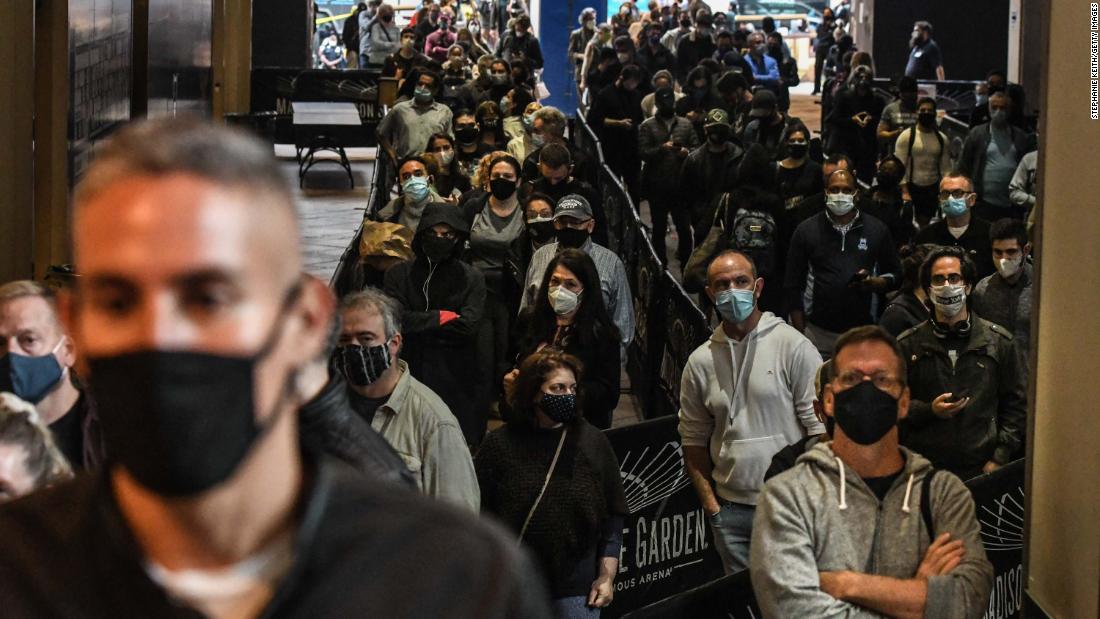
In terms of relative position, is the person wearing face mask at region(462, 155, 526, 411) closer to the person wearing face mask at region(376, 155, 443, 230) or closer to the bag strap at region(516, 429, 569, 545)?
the person wearing face mask at region(376, 155, 443, 230)

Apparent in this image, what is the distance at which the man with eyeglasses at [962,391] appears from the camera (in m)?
8.55

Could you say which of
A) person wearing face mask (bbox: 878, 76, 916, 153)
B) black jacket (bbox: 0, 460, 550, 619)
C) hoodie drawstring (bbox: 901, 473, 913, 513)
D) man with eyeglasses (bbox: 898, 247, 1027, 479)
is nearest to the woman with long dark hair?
man with eyeglasses (bbox: 898, 247, 1027, 479)

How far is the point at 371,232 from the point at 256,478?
36.6ft

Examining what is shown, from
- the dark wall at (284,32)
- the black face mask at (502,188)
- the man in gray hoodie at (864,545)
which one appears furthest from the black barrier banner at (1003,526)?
the dark wall at (284,32)

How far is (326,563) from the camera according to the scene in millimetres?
1606

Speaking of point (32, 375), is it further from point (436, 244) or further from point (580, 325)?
point (436, 244)

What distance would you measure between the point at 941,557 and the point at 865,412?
557mm

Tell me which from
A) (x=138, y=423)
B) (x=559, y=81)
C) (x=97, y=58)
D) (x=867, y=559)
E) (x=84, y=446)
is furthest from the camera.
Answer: (x=559, y=81)

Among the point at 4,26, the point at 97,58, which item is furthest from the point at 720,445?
the point at 97,58

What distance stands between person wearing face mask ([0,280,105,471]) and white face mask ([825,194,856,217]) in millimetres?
6880

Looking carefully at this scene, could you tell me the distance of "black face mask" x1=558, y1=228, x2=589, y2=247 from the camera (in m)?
11.8

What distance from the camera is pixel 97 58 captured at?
1238cm

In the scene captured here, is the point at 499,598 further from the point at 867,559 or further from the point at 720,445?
the point at 720,445

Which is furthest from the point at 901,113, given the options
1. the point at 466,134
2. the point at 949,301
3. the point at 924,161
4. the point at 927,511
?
the point at 927,511
